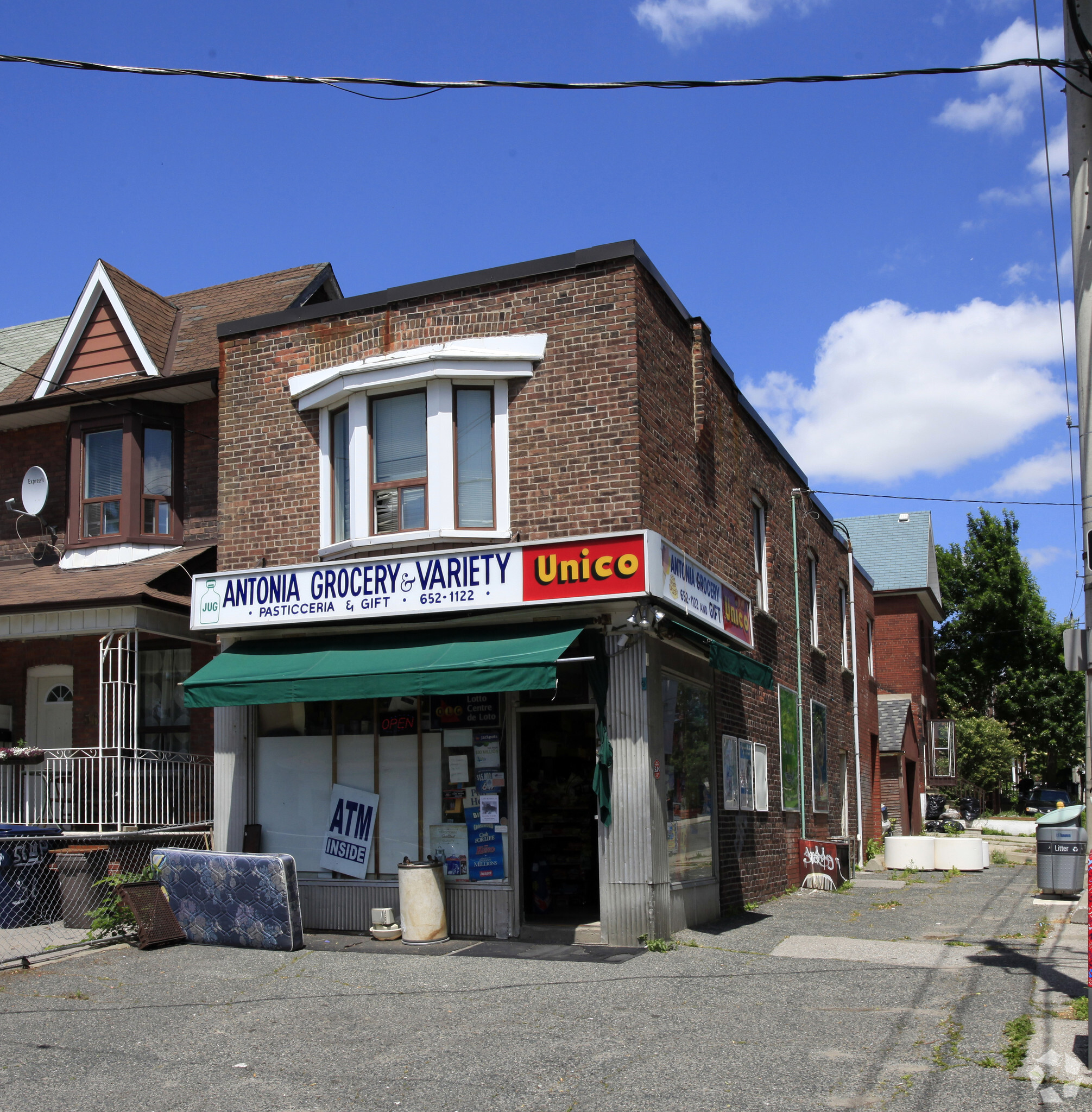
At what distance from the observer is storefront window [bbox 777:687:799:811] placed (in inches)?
700

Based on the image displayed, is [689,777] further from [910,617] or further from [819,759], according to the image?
[910,617]

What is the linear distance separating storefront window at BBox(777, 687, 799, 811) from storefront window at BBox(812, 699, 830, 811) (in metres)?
1.49

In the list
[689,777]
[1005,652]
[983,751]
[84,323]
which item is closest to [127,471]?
[84,323]

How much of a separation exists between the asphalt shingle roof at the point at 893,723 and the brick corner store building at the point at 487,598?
631 inches

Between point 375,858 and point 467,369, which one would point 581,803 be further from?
point 467,369

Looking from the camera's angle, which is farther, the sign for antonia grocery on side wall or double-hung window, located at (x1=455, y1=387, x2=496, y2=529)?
double-hung window, located at (x1=455, y1=387, x2=496, y2=529)

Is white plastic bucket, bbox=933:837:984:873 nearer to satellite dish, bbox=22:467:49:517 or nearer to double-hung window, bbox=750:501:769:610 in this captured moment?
double-hung window, bbox=750:501:769:610

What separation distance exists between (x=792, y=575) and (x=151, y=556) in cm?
1022

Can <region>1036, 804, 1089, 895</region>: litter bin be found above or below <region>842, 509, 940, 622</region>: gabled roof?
below

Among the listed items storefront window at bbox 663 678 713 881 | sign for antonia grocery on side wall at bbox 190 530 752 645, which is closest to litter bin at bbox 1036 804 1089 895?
storefront window at bbox 663 678 713 881

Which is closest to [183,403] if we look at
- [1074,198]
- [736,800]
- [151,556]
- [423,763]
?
[151,556]

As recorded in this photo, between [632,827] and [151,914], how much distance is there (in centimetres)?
483

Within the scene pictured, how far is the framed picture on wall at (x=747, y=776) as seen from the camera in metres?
15.2

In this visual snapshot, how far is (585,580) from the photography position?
37.1 feet
